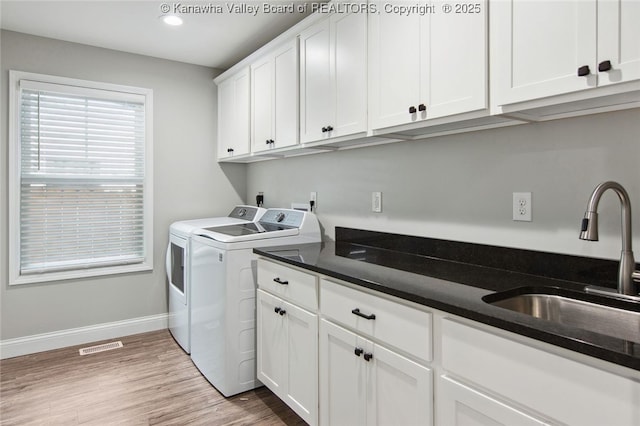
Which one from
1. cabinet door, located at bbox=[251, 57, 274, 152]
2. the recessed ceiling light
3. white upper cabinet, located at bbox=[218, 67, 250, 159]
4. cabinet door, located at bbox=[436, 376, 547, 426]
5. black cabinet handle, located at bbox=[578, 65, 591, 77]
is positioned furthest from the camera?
white upper cabinet, located at bbox=[218, 67, 250, 159]

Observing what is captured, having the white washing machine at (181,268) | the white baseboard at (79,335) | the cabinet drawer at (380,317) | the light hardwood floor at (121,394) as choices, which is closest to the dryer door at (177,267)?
the white washing machine at (181,268)

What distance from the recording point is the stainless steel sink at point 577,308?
115 centimetres

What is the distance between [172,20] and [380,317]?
244 cm

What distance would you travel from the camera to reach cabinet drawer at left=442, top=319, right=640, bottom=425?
2.66ft

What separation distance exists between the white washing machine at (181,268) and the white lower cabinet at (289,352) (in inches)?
34.4

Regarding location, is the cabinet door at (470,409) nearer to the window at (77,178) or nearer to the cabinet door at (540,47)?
the cabinet door at (540,47)

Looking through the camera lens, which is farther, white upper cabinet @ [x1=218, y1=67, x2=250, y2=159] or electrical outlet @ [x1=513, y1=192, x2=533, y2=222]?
white upper cabinet @ [x1=218, y1=67, x2=250, y2=159]

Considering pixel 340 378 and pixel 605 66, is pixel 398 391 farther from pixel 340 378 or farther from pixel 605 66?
pixel 605 66

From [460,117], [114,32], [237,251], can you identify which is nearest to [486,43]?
[460,117]

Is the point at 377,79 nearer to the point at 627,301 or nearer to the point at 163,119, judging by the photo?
the point at 627,301

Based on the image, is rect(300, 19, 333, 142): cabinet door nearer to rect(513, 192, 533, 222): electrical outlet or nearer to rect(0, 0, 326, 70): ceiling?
rect(0, 0, 326, 70): ceiling

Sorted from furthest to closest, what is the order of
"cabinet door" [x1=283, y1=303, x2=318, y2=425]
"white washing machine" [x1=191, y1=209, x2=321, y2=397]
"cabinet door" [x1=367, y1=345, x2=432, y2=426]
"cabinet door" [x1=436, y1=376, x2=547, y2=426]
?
"white washing machine" [x1=191, y1=209, x2=321, y2=397]
"cabinet door" [x1=283, y1=303, x2=318, y2=425]
"cabinet door" [x1=367, y1=345, x2=432, y2=426]
"cabinet door" [x1=436, y1=376, x2=547, y2=426]

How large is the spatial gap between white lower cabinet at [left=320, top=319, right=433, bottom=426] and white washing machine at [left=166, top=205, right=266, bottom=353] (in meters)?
1.49

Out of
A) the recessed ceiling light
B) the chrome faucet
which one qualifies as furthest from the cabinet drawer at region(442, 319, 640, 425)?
the recessed ceiling light
